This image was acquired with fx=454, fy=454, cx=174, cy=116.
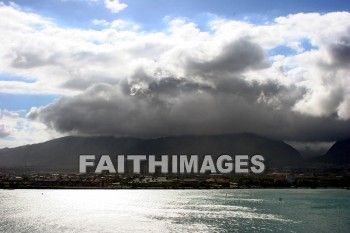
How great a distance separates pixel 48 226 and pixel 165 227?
86.8 ft

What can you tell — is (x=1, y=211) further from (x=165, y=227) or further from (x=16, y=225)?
(x=165, y=227)

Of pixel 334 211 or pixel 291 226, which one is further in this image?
pixel 334 211

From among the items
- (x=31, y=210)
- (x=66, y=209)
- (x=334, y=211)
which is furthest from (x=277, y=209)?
(x=31, y=210)

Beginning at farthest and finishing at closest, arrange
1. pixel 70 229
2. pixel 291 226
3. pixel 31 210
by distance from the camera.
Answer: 1. pixel 31 210
2. pixel 291 226
3. pixel 70 229

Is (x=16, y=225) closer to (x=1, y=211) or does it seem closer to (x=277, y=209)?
(x=1, y=211)

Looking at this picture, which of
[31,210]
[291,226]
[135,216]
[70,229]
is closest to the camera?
[70,229]

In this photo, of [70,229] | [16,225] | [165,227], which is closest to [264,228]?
[165,227]

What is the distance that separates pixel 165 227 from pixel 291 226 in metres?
29.5

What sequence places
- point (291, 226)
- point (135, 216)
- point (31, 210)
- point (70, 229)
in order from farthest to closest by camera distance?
point (31, 210) < point (135, 216) < point (291, 226) < point (70, 229)

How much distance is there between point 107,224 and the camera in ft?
350

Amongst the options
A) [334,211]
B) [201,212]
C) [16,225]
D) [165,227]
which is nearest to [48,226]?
[16,225]

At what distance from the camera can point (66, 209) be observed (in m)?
143

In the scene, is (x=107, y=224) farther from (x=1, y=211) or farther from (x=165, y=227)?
(x=1, y=211)

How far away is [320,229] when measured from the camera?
101875mm
